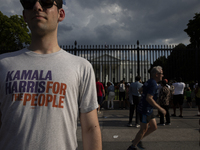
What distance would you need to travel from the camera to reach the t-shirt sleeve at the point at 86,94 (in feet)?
3.54

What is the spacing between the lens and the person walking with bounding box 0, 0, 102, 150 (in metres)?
0.95

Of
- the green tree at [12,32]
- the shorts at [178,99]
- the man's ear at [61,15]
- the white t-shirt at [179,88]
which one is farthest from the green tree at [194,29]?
the man's ear at [61,15]

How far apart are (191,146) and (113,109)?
6.57 metres

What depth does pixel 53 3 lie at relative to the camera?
1135mm

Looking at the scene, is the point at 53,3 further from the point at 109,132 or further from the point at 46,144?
the point at 109,132

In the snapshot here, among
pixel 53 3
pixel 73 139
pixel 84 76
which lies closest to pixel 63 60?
pixel 84 76

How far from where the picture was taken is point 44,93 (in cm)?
99

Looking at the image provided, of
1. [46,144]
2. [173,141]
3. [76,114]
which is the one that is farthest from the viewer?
→ [173,141]

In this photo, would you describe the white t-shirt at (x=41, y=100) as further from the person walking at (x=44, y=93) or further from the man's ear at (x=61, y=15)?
the man's ear at (x=61, y=15)

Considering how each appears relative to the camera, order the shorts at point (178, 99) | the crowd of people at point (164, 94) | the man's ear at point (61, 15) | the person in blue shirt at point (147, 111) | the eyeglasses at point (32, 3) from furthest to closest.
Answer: the shorts at point (178, 99), the crowd of people at point (164, 94), the person in blue shirt at point (147, 111), the man's ear at point (61, 15), the eyeglasses at point (32, 3)

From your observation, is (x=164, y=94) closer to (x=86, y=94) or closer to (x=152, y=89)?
(x=152, y=89)

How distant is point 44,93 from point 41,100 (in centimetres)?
5

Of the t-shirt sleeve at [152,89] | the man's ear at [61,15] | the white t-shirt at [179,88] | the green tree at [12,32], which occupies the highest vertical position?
the green tree at [12,32]

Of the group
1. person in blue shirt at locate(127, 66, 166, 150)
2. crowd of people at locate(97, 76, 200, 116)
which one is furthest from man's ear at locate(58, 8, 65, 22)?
crowd of people at locate(97, 76, 200, 116)
